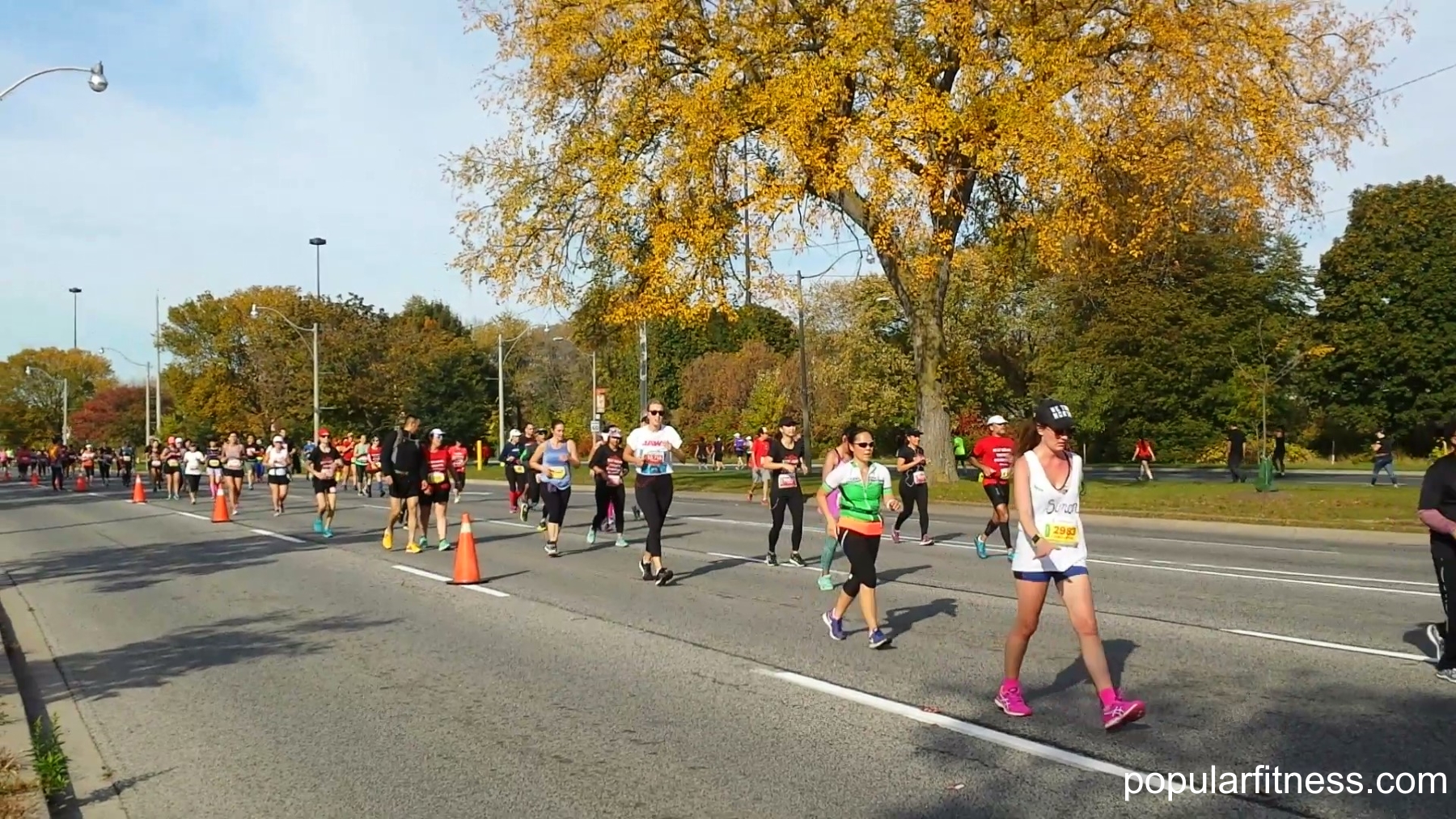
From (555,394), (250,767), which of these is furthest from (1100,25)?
(555,394)

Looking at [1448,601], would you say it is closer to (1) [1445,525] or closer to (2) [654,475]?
(1) [1445,525]

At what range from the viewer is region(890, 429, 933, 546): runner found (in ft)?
55.6

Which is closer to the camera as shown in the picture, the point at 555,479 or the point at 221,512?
the point at 555,479

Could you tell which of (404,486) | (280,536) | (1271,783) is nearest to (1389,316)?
(280,536)

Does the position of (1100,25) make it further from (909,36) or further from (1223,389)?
(1223,389)

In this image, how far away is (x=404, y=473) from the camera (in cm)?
1641

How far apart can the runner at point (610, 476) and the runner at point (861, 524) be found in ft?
25.1

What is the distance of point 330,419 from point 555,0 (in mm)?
47737

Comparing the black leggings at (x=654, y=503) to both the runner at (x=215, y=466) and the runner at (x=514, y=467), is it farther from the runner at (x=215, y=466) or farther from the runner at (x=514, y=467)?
the runner at (x=215, y=466)

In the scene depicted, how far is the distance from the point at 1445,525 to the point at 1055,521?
2.92 meters

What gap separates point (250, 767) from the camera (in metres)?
6.29

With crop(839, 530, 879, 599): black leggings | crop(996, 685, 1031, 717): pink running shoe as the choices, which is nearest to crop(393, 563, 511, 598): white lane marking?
crop(839, 530, 879, 599): black leggings

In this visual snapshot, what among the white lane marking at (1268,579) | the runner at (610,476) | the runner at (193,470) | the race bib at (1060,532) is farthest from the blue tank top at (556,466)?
the runner at (193,470)

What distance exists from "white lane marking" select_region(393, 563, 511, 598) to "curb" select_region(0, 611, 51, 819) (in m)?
4.32
